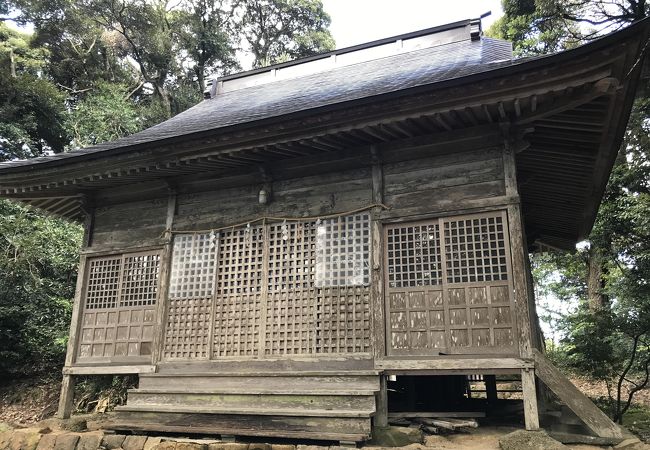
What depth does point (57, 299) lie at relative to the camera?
13867 mm

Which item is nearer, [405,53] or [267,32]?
[405,53]

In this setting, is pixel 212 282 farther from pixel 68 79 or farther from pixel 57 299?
pixel 68 79

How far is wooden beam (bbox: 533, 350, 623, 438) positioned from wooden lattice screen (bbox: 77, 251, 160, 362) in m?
Result: 6.55

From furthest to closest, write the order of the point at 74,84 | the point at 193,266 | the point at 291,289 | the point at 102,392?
1. the point at 74,84
2. the point at 102,392
3. the point at 193,266
4. the point at 291,289

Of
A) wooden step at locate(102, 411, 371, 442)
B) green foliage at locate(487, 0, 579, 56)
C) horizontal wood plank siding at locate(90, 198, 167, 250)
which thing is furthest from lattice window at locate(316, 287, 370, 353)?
green foliage at locate(487, 0, 579, 56)

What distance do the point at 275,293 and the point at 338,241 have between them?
1.39 m

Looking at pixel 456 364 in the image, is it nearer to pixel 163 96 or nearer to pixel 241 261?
pixel 241 261

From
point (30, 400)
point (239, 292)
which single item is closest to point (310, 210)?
point (239, 292)

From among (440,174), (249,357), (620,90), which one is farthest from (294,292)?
(620,90)

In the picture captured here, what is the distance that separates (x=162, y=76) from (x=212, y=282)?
938 inches

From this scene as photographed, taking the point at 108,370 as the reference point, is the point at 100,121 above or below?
above

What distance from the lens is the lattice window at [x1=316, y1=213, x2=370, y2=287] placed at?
7270 millimetres

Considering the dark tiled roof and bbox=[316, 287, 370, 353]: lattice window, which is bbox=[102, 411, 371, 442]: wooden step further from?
the dark tiled roof

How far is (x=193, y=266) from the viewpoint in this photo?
842 cm
